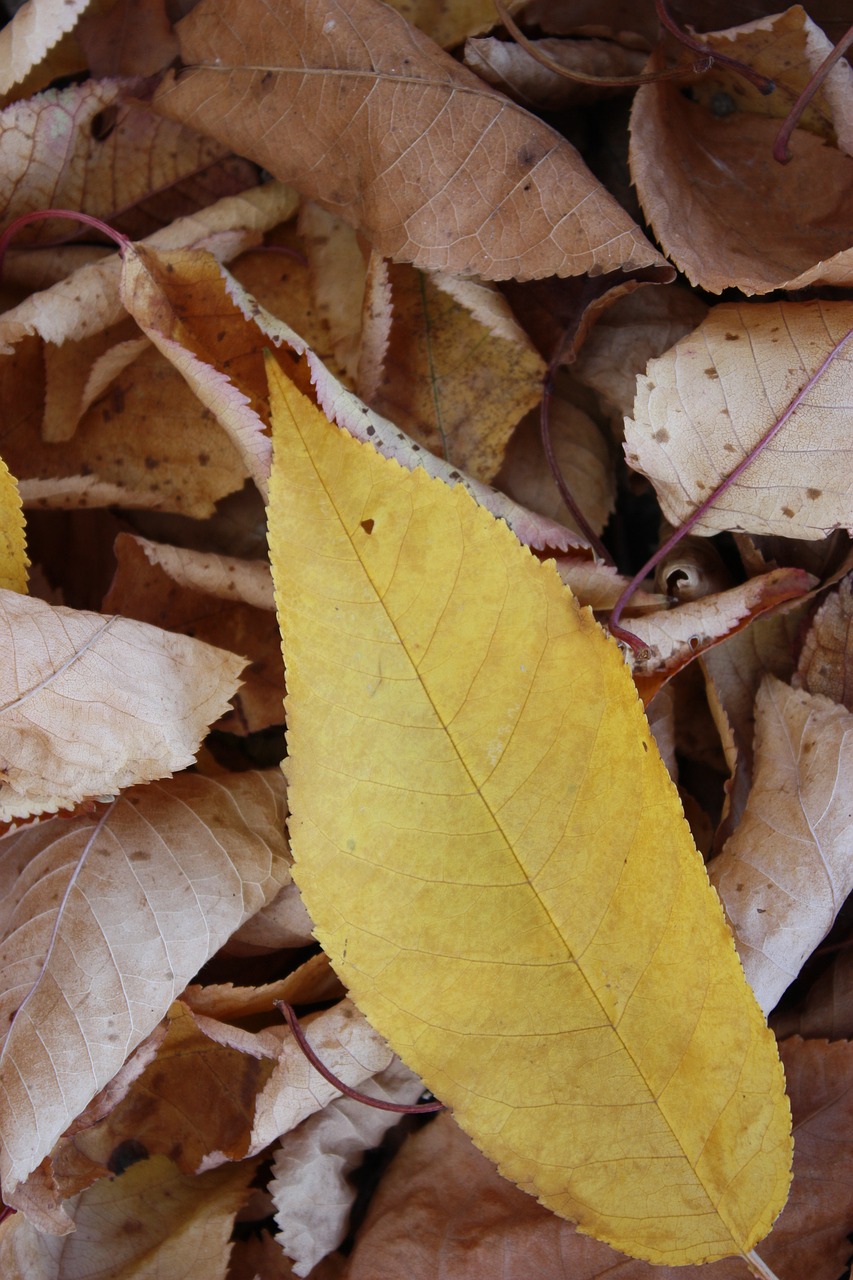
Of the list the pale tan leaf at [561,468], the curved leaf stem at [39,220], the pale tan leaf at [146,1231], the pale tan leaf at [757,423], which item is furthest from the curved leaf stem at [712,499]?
the pale tan leaf at [146,1231]

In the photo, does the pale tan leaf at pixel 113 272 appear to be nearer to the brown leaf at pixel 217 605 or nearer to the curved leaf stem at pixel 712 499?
the brown leaf at pixel 217 605

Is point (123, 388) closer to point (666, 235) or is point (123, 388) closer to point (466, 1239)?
point (666, 235)

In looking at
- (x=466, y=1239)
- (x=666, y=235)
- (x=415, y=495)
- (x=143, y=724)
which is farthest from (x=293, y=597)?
(x=466, y=1239)

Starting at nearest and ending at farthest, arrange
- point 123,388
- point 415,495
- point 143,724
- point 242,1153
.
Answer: point 415,495 < point 143,724 < point 242,1153 < point 123,388

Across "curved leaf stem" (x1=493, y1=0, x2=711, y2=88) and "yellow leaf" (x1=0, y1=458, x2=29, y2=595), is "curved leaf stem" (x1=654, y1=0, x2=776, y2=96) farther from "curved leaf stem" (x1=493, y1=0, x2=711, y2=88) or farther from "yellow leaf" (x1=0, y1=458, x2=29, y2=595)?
"yellow leaf" (x1=0, y1=458, x2=29, y2=595)

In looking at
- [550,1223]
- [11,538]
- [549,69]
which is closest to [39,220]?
[11,538]

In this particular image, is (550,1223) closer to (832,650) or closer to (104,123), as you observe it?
(832,650)
